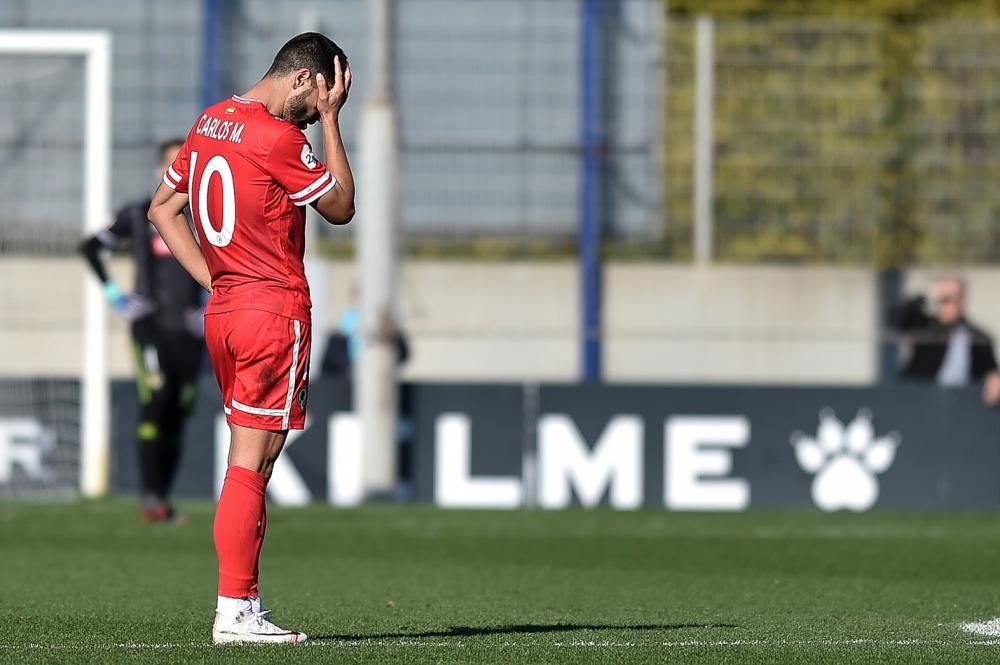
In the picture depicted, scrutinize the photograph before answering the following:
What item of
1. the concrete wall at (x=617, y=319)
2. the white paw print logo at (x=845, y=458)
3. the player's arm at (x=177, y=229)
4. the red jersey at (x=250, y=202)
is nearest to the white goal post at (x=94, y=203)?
the concrete wall at (x=617, y=319)

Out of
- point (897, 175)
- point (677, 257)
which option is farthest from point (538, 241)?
point (897, 175)

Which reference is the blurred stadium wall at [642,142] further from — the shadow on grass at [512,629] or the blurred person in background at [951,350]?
the shadow on grass at [512,629]

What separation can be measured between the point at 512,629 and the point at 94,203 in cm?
710

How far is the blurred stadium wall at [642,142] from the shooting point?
55.3 ft

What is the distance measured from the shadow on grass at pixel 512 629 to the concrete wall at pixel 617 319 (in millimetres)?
9926

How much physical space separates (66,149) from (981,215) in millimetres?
7969

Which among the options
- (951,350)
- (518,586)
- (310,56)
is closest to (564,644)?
(310,56)

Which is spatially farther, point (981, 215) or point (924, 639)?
point (981, 215)

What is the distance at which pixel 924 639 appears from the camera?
20.7ft

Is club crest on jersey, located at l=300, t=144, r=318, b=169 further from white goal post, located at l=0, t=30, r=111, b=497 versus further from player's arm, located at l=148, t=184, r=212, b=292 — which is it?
white goal post, located at l=0, t=30, r=111, b=497

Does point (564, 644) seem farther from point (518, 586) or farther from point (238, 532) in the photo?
point (518, 586)

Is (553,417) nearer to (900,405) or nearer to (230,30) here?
(900,405)

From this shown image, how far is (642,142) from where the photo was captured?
1728 centimetres

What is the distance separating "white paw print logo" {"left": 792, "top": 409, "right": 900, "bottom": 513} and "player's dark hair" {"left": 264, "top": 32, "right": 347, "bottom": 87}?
7.90m
